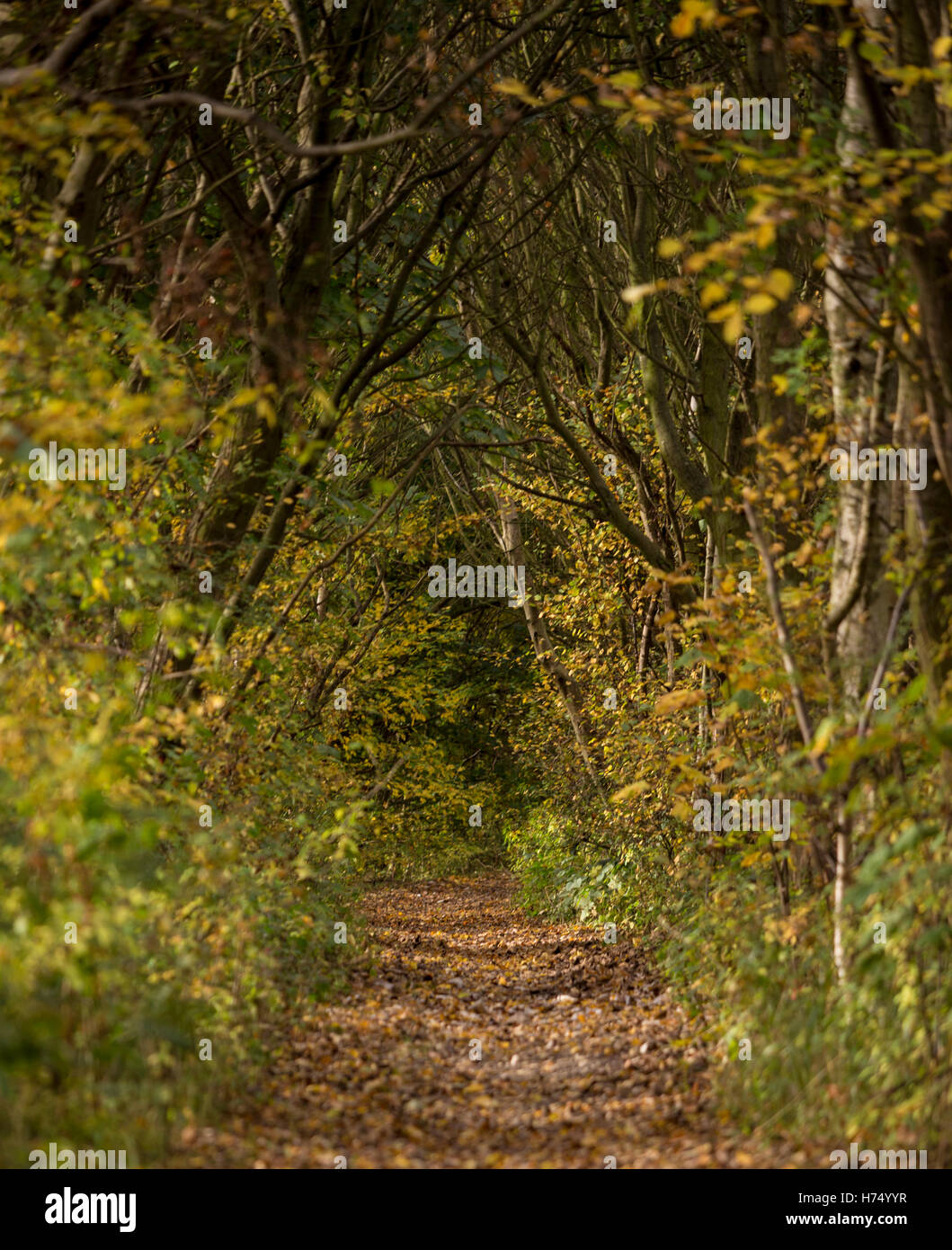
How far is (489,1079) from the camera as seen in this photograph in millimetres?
6227

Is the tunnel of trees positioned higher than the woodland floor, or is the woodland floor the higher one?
the tunnel of trees

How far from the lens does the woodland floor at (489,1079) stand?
4.55 m

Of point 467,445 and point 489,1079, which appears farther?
point 467,445

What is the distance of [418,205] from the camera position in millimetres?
10930

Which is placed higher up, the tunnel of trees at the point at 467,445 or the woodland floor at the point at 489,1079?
the tunnel of trees at the point at 467,445

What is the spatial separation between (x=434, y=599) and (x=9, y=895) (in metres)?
15.7

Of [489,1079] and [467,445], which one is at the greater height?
[467,445]

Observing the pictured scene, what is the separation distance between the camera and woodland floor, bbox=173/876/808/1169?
4.55 m

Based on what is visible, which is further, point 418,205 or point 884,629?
point 418,205

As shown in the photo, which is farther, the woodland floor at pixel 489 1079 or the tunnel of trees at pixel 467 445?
the woodland floor at pixel 489 1079

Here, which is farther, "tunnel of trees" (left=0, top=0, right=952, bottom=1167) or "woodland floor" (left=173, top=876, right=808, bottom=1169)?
"woodland floor" (left=173, top=876, right=808, bottom=1169)
